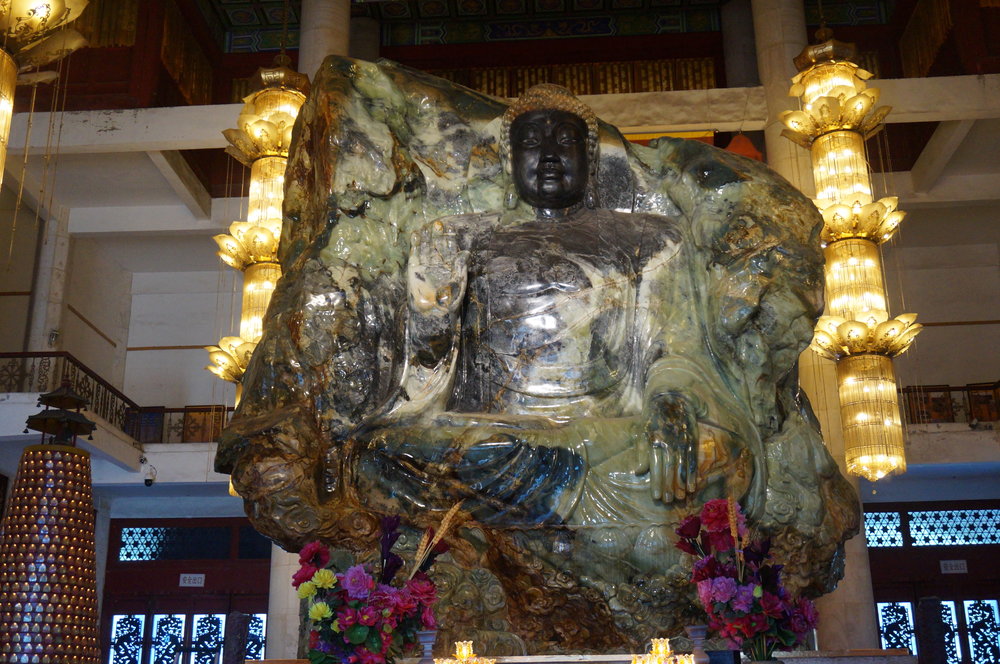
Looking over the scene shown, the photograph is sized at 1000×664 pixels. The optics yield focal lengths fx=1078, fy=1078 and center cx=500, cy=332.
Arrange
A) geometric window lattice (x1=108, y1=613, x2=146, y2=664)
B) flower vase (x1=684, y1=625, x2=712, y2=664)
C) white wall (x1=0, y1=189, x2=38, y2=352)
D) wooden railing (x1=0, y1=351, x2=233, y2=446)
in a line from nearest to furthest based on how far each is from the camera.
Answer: flower vase (x1=684, y1=625, x2=712, y2=664)
wooden railing (x1=0, y1=351, x2=233, y2=446)
geometric window lattice (x1=108, y1=613, x2=146, y2=664)
white wall (x1=0, y1=189, x2=38, y2=352)

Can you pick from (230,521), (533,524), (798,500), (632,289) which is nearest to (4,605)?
(533,524)

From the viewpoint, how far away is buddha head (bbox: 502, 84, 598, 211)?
468 cm

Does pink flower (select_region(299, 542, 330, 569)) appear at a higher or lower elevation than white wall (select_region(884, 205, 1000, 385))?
lower

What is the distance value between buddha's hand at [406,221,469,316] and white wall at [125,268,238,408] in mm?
9898

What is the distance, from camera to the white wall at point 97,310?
13117 mm

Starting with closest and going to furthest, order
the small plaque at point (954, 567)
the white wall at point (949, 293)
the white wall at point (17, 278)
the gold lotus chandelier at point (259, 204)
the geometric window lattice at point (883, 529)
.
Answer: the gold lotus chandelier at point (259, 204) → the small plaque at point (954, 567) → the geometric window lattice at point (883, 529) → the white wall at point (17, 278) → the white wall at point (949, 293)

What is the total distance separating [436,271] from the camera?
4.43 m

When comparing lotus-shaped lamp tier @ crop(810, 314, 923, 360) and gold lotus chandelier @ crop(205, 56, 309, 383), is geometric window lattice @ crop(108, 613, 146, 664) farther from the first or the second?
lotus-shaped lamp tier @ crop(810, 314, 923, 360)

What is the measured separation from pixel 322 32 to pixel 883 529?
25.8 feet

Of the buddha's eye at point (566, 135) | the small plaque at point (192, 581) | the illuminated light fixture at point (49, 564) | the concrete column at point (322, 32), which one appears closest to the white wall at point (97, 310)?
the small plaque at point (192, 581)

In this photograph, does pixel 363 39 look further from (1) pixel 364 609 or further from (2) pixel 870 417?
(1) pixel 364 609

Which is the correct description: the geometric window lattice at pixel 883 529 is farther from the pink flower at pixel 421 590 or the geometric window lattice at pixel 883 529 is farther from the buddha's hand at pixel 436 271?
the pink flower at pixel 421 590

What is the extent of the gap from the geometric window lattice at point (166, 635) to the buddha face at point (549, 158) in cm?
902

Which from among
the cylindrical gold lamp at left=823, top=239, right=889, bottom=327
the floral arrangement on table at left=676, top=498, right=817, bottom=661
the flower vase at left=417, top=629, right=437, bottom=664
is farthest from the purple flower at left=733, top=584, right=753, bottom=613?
the cylindrical gold lamp at left=823, top=239, right=889, bottom=327
